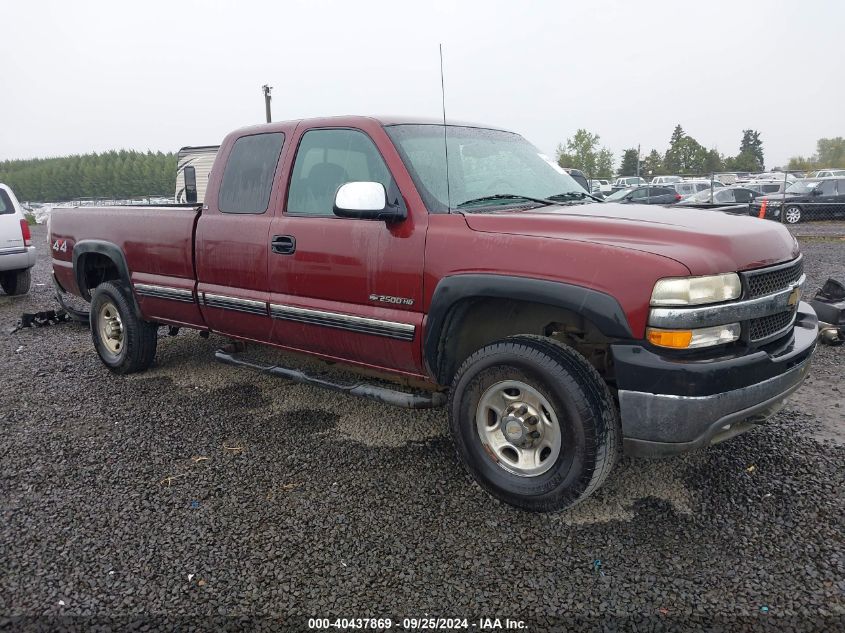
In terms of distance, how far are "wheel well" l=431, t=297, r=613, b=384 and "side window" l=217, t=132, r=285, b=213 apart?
1.60 metres

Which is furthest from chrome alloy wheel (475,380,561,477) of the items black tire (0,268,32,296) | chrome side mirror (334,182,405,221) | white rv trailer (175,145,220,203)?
white rv trailer (175,145,220,203)

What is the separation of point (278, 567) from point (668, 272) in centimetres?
203

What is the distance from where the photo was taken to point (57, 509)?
3.14 m

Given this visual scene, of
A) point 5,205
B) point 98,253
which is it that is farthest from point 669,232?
point 5,205

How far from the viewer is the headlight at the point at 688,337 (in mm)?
2598

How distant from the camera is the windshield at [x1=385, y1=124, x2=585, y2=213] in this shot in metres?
3.43

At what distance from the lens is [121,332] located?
536cm

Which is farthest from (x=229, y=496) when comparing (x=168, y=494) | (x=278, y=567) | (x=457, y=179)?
(x=457, y=179)

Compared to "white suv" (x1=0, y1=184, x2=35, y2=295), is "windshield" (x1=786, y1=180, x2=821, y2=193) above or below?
above

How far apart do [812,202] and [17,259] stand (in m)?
21.4

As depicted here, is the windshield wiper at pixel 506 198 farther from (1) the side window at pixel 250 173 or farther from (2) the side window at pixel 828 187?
(2) the side window at pixel 828 187

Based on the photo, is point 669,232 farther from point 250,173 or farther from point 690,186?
point 690,186

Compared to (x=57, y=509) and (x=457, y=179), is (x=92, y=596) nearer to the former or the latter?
(x=57, y=509)

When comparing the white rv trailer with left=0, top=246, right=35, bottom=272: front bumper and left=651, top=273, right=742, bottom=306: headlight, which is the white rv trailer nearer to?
left=0, top=246, right=35, bottom=272: front bumper
